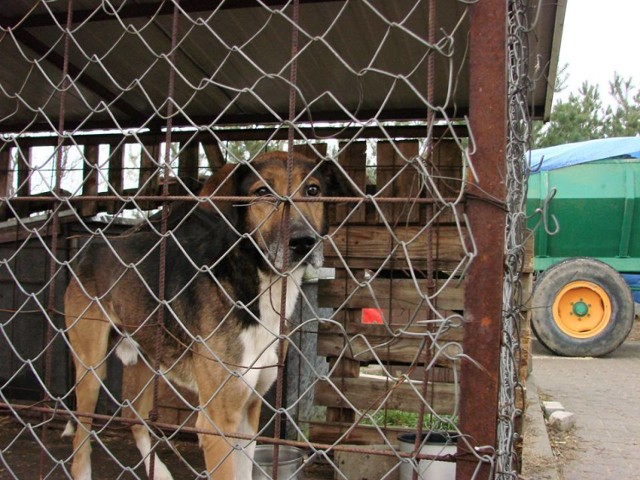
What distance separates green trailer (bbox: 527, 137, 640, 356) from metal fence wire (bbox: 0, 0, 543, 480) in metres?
4.85

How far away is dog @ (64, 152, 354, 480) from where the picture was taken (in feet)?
10.8

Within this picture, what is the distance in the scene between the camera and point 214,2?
3.77m

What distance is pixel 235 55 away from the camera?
14.5 feet

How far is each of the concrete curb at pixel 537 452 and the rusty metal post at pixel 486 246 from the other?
194 cm

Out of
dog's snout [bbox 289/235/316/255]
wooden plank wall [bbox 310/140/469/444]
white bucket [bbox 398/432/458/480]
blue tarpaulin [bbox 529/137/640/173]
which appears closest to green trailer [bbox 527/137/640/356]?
blue tarpaulin [bbox 529/137/640/173]

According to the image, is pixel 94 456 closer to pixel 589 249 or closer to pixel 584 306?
pixel 584 306

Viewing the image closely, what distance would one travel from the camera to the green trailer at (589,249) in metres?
9.63

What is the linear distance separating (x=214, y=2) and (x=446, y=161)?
7.10 ft

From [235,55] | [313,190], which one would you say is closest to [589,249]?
[235,55]

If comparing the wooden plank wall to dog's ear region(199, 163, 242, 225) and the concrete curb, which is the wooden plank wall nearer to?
the concrete curb

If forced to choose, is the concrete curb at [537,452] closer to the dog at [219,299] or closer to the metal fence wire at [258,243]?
the metal fence wire at [258,243]

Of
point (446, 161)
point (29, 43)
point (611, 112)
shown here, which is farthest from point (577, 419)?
point (611, 112)

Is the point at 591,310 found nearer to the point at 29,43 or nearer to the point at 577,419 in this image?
the point at 577,419

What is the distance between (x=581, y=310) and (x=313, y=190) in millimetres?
7566
